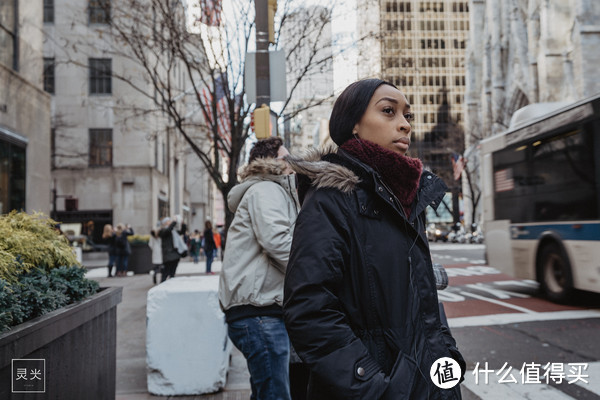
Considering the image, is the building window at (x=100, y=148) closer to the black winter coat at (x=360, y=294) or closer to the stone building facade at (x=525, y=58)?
the stone building facade at (x=525, y=58)

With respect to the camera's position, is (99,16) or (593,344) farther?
(99,16)

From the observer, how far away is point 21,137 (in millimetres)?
13602

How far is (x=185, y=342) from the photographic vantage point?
16.5ft

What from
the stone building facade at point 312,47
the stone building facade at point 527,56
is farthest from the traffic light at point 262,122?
the stone building facade at point 527,56

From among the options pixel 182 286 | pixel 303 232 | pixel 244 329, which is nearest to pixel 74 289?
pixel 244 329

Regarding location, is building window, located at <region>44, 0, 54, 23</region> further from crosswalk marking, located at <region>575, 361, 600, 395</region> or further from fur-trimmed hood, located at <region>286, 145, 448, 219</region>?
fur-trimmed hood, located at <region>286, 145, 448, 219</region>

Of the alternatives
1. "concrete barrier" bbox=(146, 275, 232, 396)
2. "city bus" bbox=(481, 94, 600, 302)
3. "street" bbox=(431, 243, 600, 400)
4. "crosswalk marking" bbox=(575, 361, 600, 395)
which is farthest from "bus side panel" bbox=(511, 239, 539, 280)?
"concrete barrier" bbox=(146, 275, 232, 396)

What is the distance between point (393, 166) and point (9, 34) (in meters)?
14.2

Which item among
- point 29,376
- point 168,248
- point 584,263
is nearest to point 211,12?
point 168,248

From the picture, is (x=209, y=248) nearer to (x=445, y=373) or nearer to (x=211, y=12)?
(x=211, y=12)

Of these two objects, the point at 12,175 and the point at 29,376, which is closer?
the point at 29,376

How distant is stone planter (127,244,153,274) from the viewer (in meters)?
21.0

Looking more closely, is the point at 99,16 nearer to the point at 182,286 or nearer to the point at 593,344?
the point at 182,286

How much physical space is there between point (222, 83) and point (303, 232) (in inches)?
397
